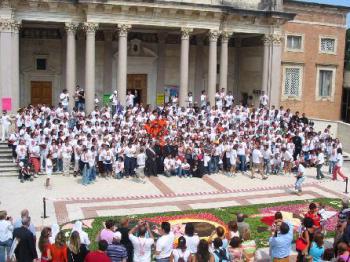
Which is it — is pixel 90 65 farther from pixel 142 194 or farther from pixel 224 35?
pixel 142 194

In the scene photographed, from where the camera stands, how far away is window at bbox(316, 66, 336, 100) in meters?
39.2

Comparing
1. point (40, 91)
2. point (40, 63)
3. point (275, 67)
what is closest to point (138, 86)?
point (40, 91)

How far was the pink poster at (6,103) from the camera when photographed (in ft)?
91.0

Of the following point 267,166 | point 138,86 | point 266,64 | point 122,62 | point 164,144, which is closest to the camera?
point 164,144

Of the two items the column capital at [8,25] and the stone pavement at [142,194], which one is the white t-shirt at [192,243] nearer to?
the stone pavement at [142,194]

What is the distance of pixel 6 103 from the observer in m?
27.8

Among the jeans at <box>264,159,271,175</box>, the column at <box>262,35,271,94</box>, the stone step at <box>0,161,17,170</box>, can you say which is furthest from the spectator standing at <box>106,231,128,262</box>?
the column at <box>262,35,271,94</box>

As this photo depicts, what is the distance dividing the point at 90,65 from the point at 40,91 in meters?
5.48

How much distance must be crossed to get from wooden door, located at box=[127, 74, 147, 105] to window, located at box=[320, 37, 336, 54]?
46.4 ft

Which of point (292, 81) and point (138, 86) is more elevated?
point (292, 81)

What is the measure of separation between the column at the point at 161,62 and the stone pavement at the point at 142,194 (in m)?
12.5

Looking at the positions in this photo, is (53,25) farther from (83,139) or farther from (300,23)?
(300,23)

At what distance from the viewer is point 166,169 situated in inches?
936

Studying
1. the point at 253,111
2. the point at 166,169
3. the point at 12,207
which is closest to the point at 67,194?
the point at 12,207
